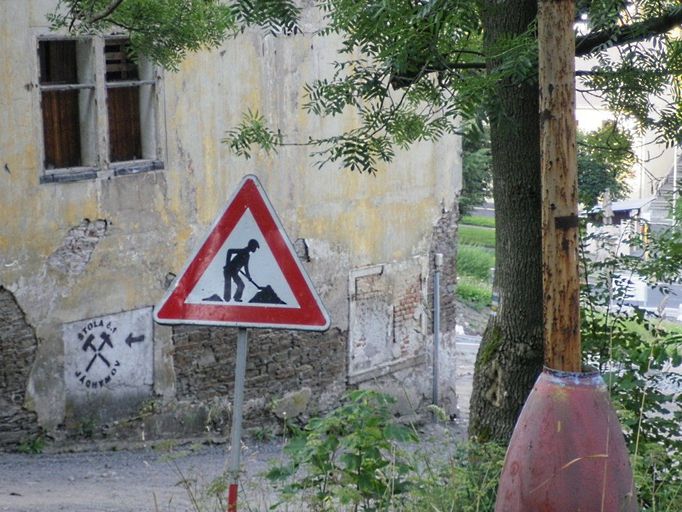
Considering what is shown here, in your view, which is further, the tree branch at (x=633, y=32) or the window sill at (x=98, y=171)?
the window sill at (x=98, y=171)

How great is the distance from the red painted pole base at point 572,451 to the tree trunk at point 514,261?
2.95 meters

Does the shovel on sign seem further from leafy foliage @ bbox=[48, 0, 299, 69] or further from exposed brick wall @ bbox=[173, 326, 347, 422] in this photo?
exposed brick wall @ bbox=[173, 326, 347, 422]

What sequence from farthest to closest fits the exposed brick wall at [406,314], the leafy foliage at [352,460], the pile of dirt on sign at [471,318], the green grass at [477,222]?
the green grass at [477,222] → the pile of dirt on sign at [471,318] → the exposed brick wall at [406,314] → the leafy foliage at [352,460]

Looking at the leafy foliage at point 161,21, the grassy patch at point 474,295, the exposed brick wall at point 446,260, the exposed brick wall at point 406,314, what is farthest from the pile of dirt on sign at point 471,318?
the leafy foliage at point 161,21

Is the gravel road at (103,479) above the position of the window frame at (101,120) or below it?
below

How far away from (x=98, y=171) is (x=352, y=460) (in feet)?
26.6

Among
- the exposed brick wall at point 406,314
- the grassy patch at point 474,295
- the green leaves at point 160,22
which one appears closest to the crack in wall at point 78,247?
the green leaves at point 160,22

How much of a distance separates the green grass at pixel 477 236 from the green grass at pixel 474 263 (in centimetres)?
405

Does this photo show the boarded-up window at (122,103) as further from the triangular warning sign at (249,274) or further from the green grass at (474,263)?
the green grass at (474,263)

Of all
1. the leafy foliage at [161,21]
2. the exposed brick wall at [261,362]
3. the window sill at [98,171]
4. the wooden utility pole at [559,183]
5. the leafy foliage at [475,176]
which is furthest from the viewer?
the leafy foliage at [475,176]

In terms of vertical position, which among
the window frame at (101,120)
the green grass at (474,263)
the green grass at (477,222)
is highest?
the window frame at (101,120)

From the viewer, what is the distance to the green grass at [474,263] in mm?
34406

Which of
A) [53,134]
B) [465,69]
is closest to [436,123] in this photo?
[465,69]

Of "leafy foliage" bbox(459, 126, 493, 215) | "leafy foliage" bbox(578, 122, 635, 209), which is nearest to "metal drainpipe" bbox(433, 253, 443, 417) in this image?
"leafy foliage" bbox(578, 122, 635, 209)
